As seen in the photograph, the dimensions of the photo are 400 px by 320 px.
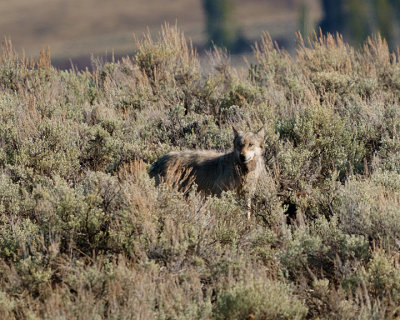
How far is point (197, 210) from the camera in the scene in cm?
602

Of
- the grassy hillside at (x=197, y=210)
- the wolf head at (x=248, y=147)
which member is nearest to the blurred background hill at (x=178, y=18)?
the grassy hillside at (x=197, y=210)

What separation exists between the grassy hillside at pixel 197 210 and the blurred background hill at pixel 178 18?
46.9 meters

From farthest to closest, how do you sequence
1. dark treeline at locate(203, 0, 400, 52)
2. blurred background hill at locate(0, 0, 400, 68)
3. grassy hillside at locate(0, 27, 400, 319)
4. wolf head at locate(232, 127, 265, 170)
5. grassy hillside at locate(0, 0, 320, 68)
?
grassy hillside at locate(0, 0, 320, 68) < blurred background hill at locate(0, 0, 400, 68) < dark treeline at locate(203, 0, 400, 52) < wolf head at locate(232, 127, 265, 170) < grassy hillside at locate(0, 27, 400, 319)

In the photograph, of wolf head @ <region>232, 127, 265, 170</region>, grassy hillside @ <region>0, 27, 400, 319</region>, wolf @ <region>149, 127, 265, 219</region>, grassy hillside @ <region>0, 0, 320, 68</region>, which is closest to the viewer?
grassy hillside @ <region>0, 27, 400, 319</region>

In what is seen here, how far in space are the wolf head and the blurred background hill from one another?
162 feet

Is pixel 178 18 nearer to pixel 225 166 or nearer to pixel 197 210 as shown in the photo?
pixel 225 166

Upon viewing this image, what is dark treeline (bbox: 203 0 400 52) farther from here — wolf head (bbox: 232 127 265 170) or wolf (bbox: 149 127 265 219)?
wolf head (bbox: 232 127 265 170)

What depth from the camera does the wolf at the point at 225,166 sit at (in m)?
7.55

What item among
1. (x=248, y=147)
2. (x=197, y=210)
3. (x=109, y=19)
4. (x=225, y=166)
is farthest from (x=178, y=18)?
(x=197, y=210)

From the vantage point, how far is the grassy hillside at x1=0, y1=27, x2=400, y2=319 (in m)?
4.79

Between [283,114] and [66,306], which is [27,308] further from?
[283,114]

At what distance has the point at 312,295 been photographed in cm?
502

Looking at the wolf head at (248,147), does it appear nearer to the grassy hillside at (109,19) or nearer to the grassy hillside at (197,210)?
the grassy hillside at (197,210)

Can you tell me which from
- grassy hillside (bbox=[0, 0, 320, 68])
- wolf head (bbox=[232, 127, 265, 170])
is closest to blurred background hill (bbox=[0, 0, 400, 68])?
grassy hillside (bbox=[0, 0, 320, 68])
